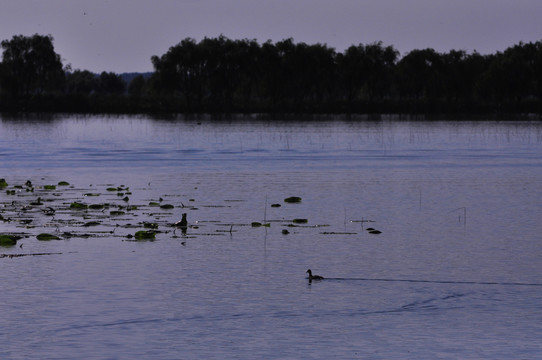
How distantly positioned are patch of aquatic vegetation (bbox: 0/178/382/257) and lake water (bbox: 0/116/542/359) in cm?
11

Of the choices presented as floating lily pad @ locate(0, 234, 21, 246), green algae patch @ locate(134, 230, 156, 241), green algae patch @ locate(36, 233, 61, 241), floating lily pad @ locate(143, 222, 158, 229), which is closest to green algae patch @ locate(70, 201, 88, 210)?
floating lily pad @ locate(143, 222, 158, 229)

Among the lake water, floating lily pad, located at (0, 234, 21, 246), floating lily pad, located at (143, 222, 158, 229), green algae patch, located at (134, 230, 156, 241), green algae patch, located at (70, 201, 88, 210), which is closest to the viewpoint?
the lake water

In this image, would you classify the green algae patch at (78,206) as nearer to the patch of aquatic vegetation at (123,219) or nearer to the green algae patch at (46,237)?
the patch of aquatic vegetation at (123,219)

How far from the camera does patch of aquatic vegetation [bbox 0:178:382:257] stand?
28969 millimetres

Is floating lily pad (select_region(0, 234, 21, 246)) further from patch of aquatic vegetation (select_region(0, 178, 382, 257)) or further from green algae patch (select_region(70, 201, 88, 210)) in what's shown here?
green algae patch (select_region(70, 201, 88, 210))

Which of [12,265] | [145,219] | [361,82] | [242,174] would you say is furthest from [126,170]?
[361,82]

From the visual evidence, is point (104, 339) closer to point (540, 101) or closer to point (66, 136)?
point (66, 136)

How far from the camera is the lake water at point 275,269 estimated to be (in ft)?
57.5

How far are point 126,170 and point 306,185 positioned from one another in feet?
45.7

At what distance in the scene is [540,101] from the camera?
194 m

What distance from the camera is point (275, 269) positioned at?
24141 mm

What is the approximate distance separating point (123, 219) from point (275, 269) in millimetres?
9609

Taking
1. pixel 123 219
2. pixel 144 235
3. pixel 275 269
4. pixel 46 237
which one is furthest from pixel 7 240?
pixel 275 269

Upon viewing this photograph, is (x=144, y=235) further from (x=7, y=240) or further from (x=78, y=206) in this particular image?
(x=78, y=206)
